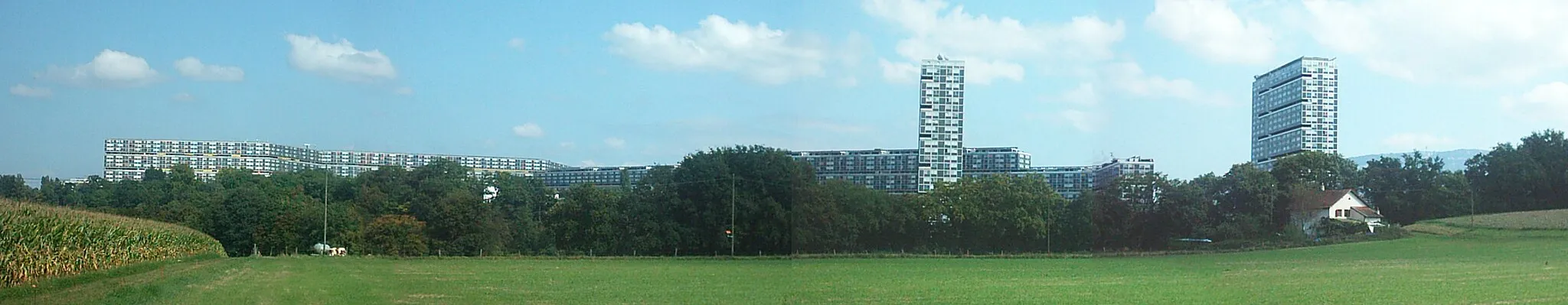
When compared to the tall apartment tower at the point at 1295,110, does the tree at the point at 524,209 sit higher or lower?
lower

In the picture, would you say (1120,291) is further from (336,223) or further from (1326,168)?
(336,223)

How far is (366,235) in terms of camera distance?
1458 inches

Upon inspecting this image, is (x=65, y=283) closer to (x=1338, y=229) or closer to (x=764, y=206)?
(x=764, y=206)

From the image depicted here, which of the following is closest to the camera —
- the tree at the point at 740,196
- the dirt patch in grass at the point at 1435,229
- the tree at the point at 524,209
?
the dirt patch in grass at the point at 1435,229

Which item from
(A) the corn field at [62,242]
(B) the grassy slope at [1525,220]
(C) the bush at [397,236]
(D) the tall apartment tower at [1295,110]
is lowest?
(C) the bush at [397,236]

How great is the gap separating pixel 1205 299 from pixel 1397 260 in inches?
253

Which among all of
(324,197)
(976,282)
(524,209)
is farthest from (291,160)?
(976,282)

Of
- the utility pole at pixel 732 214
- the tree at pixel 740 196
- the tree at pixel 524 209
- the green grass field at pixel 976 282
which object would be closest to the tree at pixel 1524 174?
the green grass field at pixel 976 282

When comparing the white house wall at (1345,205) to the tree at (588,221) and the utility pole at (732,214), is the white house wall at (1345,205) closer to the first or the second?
the utility pole at (732,214)

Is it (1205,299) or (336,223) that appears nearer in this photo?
(1205,299)

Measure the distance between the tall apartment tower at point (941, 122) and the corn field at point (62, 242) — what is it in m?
15.3

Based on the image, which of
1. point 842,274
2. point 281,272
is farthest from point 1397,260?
point 281,272

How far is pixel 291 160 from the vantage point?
44938mm

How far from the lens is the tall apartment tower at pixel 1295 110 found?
63.0 feet
